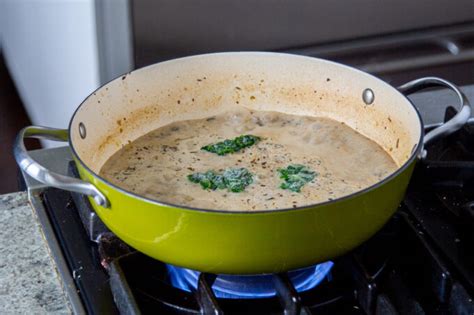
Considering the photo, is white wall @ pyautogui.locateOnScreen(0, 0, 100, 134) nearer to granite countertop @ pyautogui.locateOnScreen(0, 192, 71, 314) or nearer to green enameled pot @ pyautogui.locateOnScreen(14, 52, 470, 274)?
green enameled pot @ pyautogui.locateOnScreen(14, 52, 470, 274)

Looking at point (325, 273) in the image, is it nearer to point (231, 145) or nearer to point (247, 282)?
point (247, 282)

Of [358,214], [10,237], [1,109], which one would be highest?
[358,214]

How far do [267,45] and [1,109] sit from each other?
93cm

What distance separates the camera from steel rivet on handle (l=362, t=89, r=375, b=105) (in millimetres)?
989

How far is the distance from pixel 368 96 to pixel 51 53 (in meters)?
0.66

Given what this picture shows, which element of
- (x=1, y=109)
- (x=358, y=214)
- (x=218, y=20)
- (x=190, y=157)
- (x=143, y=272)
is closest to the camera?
(x=358, y=214)

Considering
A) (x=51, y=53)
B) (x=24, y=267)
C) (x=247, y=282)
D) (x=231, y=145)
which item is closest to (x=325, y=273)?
(x=247, y=282)

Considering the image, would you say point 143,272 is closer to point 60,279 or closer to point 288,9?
point 60,279

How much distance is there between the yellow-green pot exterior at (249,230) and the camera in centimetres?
71

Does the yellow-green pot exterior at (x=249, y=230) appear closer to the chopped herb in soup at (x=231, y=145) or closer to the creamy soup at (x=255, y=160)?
the creamy soup at (x=255, y=160)

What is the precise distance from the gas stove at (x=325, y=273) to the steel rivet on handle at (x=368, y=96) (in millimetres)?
102

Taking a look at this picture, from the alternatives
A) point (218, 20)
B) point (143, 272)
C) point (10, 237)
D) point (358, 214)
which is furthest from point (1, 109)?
point (358, 214)

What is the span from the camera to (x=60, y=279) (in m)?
0.86

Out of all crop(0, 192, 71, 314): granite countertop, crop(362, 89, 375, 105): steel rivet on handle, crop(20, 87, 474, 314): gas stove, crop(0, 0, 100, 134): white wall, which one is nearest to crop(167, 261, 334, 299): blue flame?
crop(20, 87, 474, 314): gas stove
